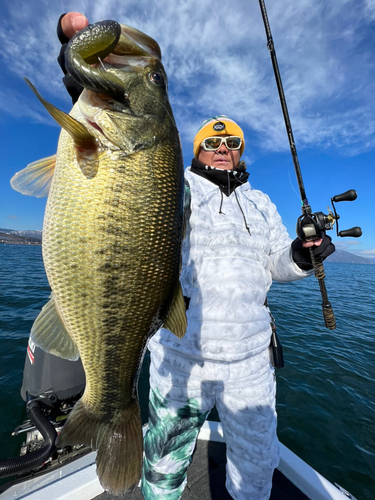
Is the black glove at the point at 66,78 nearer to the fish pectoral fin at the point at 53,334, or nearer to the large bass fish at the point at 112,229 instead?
the large bass fish at the point at 112,229

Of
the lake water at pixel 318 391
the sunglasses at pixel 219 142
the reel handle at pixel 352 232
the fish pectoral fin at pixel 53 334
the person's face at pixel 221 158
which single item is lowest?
the lake water at pixel 318 391

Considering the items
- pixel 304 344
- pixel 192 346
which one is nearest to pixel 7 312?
pixel 192 346

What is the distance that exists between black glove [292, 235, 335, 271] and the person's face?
1180 mm

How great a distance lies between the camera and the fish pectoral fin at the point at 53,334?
5.08 ft

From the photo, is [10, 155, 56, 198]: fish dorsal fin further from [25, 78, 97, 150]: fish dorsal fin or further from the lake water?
the lake water

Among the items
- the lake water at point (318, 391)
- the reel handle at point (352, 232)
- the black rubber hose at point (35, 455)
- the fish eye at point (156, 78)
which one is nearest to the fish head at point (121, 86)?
the fish eye at point (156, 78)

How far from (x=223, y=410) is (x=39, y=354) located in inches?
98.3

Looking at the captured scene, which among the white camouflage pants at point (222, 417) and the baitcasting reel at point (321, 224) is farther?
the baitcasting reel at point (321, 224)

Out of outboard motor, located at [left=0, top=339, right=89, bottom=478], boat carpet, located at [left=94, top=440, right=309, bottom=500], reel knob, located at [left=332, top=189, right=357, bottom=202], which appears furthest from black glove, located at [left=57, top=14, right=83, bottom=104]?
boat carpet, located at [left=94, top=440, right=309, bottom=500]

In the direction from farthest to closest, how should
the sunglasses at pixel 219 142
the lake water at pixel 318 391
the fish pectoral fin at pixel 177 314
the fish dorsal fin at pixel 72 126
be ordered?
the lake water at pixel 318 391 → the sunglasses at pixel 219 142 → the fish pectoral fin at pixel 177 314 → the fish dorsal fin at pixel 72 126

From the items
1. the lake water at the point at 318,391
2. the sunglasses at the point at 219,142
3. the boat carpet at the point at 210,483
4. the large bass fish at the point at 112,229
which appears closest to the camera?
the large bass fish at the point at 112,229

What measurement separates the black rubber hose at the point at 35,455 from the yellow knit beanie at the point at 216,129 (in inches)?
147

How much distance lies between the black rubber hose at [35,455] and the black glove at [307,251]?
3340 millimetres

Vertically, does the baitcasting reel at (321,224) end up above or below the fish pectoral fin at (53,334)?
above
